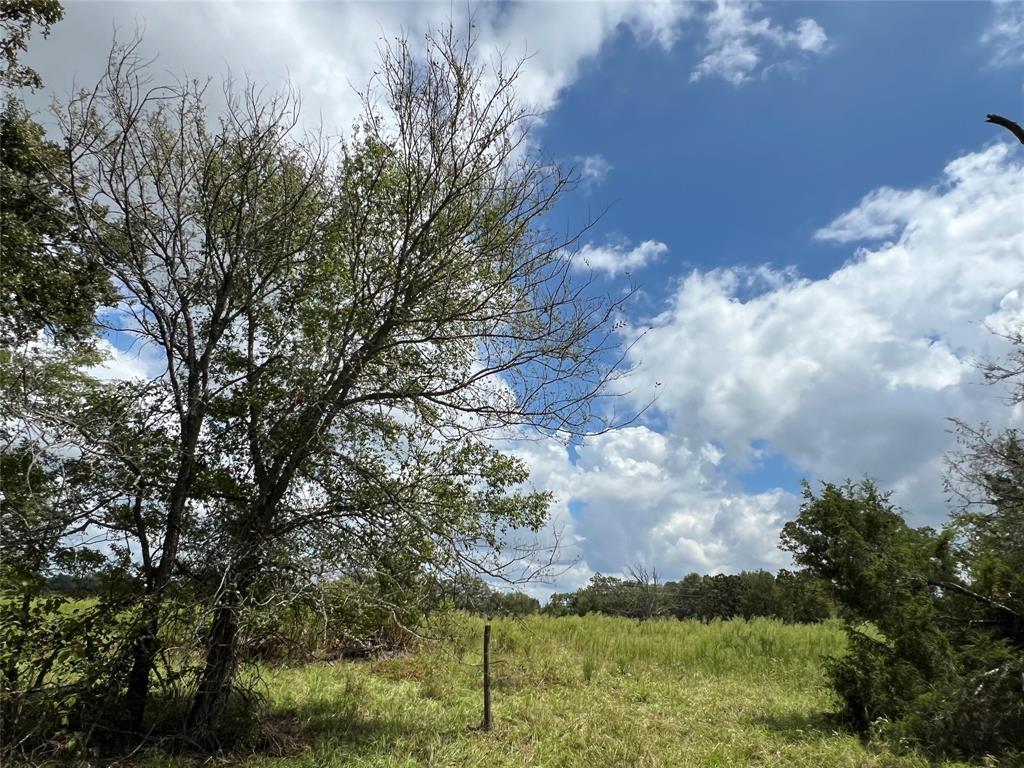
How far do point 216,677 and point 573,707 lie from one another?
4.59 meters

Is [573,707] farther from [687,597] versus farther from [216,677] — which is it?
[687,597]

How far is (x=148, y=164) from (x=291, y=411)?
3505mm

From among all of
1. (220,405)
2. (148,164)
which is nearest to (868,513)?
(220,405)

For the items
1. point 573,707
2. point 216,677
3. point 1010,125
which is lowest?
point 573,707

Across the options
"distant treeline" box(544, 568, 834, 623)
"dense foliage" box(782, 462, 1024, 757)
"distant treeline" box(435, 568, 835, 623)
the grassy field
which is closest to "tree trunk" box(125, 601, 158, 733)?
the grassy field

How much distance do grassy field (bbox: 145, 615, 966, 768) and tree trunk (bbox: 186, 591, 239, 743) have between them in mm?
455

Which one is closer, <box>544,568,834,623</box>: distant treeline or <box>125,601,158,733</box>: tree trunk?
<box>125,601,158,733</box>: tree trunk

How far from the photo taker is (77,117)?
23.4ft

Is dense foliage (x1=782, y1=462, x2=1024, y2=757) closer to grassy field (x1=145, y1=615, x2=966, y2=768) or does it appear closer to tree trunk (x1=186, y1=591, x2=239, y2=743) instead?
grassy field (x1=145, y1=615, x2=966, y2=768)

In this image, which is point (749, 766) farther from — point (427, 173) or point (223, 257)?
point (223, 257)

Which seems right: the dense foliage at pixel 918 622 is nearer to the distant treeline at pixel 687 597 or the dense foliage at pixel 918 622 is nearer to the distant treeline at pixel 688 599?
the distant treeline at pixel 688 599

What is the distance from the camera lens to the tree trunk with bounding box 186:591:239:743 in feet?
20.1

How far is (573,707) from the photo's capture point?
8500 mm

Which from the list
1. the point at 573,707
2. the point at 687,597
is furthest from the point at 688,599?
the point at 573,707
